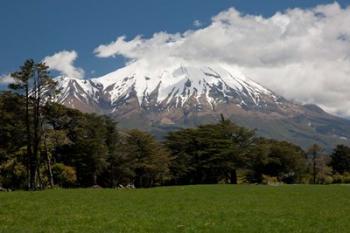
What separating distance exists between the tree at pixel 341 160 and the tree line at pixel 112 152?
13481 mm

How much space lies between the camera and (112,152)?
333 ft

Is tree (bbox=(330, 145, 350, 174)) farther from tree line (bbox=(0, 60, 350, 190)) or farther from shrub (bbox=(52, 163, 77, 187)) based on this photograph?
shrub (bbox=(52, 163, 77, 187))

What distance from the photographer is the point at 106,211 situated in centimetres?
3094

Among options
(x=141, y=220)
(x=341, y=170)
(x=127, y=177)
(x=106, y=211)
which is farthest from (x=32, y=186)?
(x=341, y=170)

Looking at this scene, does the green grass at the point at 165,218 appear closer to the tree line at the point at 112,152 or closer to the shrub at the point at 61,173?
the tree line at the point at 112,152

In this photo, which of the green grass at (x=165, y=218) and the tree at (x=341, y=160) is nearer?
the green grass at (x=165, y=218)

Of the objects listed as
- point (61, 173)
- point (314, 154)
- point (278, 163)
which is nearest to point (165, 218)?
point (61, 173)

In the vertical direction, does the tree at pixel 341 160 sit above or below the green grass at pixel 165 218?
above

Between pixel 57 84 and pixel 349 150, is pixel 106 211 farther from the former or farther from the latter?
pixel 349 150

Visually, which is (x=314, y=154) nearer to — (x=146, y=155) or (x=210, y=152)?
(x=210, y=152)

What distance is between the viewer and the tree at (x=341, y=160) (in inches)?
6102

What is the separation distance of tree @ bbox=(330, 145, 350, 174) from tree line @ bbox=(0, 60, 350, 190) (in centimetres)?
1348

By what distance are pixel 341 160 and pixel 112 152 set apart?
8493cm

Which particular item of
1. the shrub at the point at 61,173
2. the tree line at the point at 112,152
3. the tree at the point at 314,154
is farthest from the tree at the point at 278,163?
the shrub at the point at 61,173
